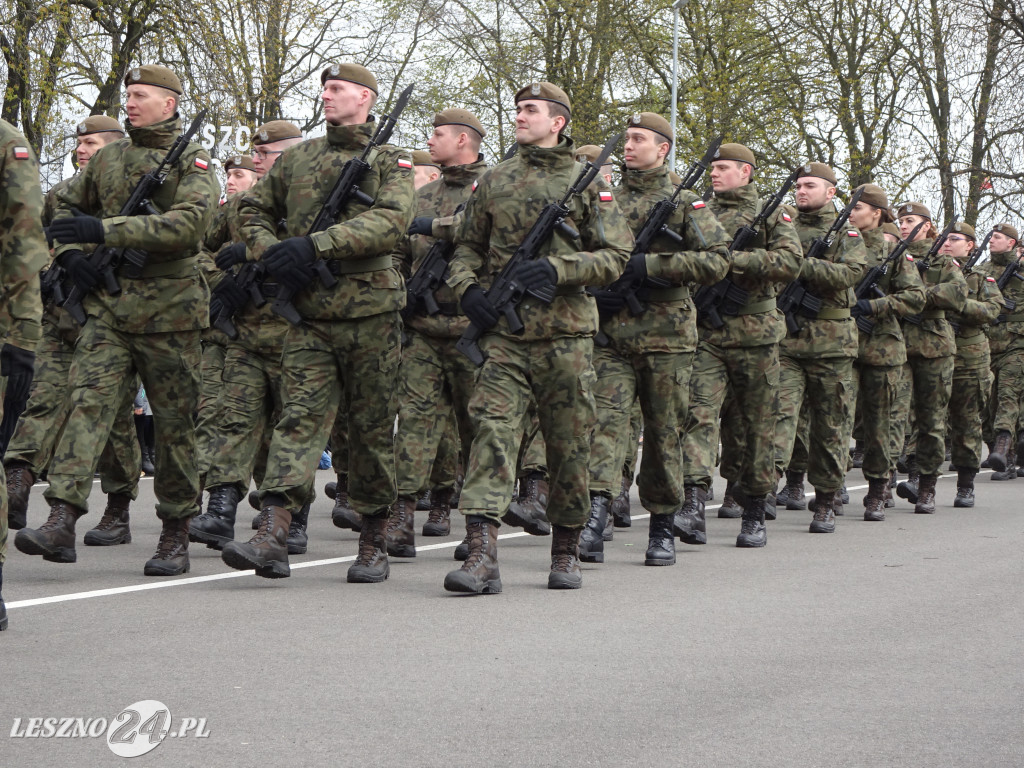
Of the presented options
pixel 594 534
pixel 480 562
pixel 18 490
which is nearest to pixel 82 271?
pixel 18 490

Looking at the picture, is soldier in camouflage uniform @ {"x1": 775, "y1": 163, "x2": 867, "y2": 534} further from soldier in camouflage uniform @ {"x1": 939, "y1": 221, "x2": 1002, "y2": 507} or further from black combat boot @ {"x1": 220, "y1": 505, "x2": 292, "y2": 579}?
black combat boot @ {"x1": 220, "y1": 505, "x2": 292, "y2": 579}

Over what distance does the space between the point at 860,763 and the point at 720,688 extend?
0.88 meters

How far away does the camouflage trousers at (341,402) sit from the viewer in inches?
271

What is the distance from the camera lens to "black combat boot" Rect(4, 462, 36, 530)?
8.09m

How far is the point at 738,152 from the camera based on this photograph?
952cm

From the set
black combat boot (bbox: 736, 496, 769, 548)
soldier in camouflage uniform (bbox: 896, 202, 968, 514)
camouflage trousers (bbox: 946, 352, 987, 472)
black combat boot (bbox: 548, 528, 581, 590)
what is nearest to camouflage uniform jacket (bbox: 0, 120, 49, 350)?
black combat boot (bbox: 548, 528, 581, 590)

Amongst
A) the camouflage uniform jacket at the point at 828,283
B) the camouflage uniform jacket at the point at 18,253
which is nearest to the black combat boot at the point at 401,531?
the camouflage uniform jacket at the point at 18,253

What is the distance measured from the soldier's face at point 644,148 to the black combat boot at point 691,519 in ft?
6.18

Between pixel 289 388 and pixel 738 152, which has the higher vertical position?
pixel 738 152

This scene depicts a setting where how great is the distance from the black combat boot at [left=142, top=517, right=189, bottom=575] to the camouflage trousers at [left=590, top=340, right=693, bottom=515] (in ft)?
6.73

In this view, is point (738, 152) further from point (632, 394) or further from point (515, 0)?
point (515, 0)

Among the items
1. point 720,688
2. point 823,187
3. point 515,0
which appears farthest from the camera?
point 515,0

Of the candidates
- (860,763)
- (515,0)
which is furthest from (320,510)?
(515,0)

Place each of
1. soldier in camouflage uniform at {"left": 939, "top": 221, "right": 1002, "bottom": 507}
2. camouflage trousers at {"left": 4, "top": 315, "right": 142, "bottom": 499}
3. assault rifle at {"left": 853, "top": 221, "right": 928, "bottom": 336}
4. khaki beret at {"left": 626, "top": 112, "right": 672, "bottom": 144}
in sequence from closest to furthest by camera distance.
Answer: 1. camouflage trousers at {"left": 4, "top": 315, "right": 142, "bottom": 499}
2. khaki beret at {"left": 626, "top": 112, "right": 672, "bottom": 144}
3. assault rifle at {"left": 853, "top": 221, "right": 928, "bottom": 336}
4. soldier in camouflage uniform at {"left": 939, "top": 221, "right": 1002, "bottom": 507}
